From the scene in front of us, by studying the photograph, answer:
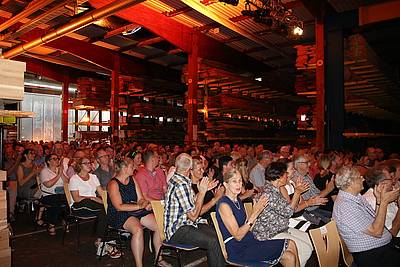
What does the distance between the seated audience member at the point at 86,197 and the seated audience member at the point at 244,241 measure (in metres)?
2.26

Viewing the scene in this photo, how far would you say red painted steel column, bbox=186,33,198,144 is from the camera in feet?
38.7

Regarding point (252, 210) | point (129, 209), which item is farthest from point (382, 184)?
point (129, 209)

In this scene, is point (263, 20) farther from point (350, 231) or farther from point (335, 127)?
point (350, 231)

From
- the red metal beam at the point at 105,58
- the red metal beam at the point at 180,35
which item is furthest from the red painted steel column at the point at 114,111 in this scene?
the red metal beam at the point at 180,35

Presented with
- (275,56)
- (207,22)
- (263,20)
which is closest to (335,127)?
(263,20)

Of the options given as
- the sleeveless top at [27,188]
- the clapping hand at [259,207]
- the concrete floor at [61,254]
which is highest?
the clapping hand at [259,207]

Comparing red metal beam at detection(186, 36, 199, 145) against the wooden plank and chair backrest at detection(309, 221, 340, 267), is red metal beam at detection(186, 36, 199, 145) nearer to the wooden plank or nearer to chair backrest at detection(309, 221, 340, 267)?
chair backrest at detection(309, 221, 340, 267)

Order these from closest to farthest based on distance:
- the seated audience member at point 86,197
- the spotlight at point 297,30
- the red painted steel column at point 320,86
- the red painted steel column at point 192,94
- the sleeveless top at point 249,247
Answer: the sleeveless top at point 249,247
the seated audience member at point 86,197
the spotlight at point 297,30
the red painted steel column at point 320,86
the red painted steel column at point 192,94

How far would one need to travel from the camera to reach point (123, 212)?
15.5 ft

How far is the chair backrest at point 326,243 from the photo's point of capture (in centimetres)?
338

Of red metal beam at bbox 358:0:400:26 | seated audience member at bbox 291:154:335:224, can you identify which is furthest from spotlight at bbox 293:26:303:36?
seated audience member at bbox 291:154:335:224

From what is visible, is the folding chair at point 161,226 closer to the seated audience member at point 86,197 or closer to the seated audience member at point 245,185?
the seated audience member at point 86,197

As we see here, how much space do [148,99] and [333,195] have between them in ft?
39.1

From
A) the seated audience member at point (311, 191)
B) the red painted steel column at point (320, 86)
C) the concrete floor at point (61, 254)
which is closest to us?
the concrete floor at point (61, 254)
